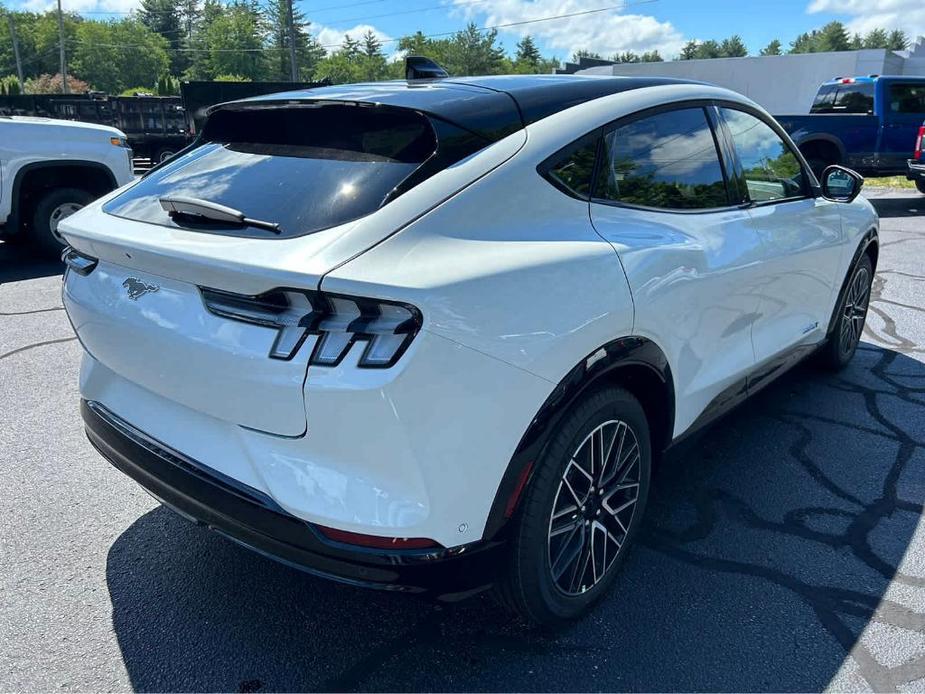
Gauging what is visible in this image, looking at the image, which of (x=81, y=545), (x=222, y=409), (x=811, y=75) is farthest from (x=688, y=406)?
(x=811, y=75)

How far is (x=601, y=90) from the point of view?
276 cm

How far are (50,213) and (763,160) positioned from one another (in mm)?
7475

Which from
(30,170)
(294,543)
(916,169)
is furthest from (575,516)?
(916,169)

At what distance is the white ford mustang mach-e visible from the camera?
1.85 metres

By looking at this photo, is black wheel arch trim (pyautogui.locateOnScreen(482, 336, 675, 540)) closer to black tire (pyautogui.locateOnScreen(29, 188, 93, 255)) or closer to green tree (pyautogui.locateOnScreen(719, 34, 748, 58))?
black tire (pyautogui.locateOnScreen(29, 188, 93, 255))

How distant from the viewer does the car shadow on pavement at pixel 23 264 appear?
25.0ft

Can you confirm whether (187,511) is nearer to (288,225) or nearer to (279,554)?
(279,554)

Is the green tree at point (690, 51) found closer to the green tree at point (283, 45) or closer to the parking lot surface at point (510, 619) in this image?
the green tree at point (283, 45)

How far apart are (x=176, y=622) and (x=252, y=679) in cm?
42

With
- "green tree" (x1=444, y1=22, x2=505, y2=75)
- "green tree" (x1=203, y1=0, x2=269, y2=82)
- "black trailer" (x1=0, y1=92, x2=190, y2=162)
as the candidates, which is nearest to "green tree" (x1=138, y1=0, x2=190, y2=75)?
"green tree" (x1=203, y1=0, x2=269, y2=82)

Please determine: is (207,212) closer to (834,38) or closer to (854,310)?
(854,310)

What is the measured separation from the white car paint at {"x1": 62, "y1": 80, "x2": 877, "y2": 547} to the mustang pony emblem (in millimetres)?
26

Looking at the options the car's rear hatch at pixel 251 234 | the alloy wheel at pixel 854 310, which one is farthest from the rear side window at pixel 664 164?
the alloy wheel at pixel 854 310

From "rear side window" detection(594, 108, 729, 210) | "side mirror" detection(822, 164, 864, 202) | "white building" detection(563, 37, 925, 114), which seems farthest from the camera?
"white building" detection(563, 37, 925, 114)
